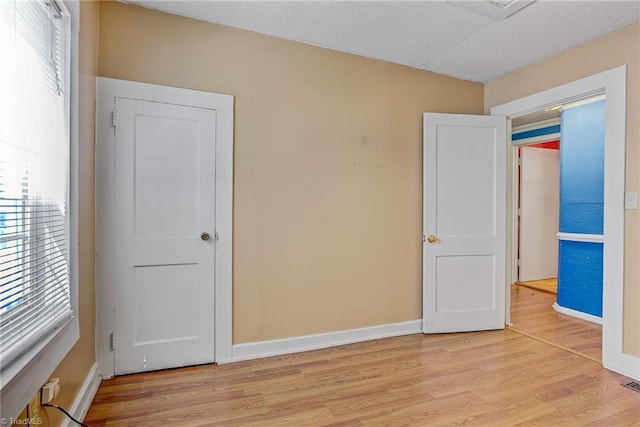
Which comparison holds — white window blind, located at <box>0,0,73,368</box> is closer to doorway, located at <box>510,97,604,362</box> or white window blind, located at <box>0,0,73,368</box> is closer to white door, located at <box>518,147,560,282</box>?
doorway, located at <box>510,97,604,362</box>

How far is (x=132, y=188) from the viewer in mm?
2332

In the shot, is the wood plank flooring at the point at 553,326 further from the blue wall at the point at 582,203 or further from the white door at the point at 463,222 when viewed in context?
the white door at the point at 463,222

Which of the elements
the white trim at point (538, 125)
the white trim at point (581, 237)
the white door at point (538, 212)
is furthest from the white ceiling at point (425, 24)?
the white door at point (538, 212)

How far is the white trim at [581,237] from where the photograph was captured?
Result: 11.9ft

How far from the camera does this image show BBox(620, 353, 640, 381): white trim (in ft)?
7.79

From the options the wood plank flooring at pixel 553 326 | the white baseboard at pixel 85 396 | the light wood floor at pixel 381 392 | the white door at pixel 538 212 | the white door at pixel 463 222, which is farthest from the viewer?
the white door at pixel 538 212

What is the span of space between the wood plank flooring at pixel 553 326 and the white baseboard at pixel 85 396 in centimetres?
351

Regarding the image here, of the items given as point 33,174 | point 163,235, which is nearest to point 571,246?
point 163,235

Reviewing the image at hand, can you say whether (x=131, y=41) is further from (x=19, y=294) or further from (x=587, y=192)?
(x=587, y=192)

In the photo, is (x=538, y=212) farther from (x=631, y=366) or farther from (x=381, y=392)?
(x=381, y=392)

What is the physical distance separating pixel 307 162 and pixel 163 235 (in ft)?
4.02

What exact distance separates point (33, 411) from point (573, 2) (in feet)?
11.7

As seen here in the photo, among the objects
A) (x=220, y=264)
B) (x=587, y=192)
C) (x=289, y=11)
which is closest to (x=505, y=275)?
(x=587, y=192)

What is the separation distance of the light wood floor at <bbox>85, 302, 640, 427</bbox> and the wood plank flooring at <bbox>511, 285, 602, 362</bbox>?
254 millimetres
